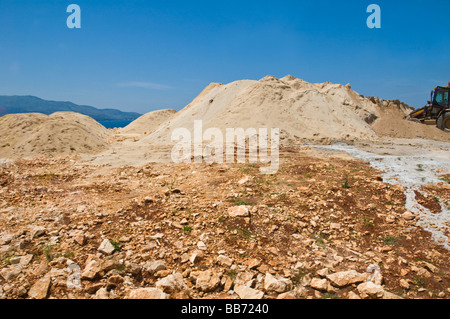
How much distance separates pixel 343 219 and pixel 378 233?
0.60 meters

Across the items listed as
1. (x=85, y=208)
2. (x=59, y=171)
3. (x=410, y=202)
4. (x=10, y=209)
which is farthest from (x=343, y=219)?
(x=59, y=171)

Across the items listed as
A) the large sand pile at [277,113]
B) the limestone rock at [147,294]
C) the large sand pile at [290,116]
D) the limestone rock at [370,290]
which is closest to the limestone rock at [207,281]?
the limestone rock at [147,294]

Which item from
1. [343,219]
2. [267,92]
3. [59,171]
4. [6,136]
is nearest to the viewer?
[343,219]

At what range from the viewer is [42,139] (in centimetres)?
1286

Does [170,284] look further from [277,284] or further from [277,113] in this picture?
[277,113]

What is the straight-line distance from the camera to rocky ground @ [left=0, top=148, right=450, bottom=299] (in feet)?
10.4

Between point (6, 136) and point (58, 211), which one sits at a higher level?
point (6, 136)

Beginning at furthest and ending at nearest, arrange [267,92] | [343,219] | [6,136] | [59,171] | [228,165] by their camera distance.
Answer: [267,92] → [6,136] → [59,171] → [228,165] → [343,219]

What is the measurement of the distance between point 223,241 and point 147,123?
965 inches

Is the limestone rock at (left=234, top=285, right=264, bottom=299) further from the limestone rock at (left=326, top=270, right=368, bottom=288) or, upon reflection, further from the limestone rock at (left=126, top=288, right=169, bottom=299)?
the limestone rock at (left=326, top=270, right=368, bottom=288)

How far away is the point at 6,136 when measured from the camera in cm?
1366

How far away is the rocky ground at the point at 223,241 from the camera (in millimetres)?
3160

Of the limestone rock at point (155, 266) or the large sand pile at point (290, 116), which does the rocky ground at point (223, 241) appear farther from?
the large sand pile at point (290, 116)
